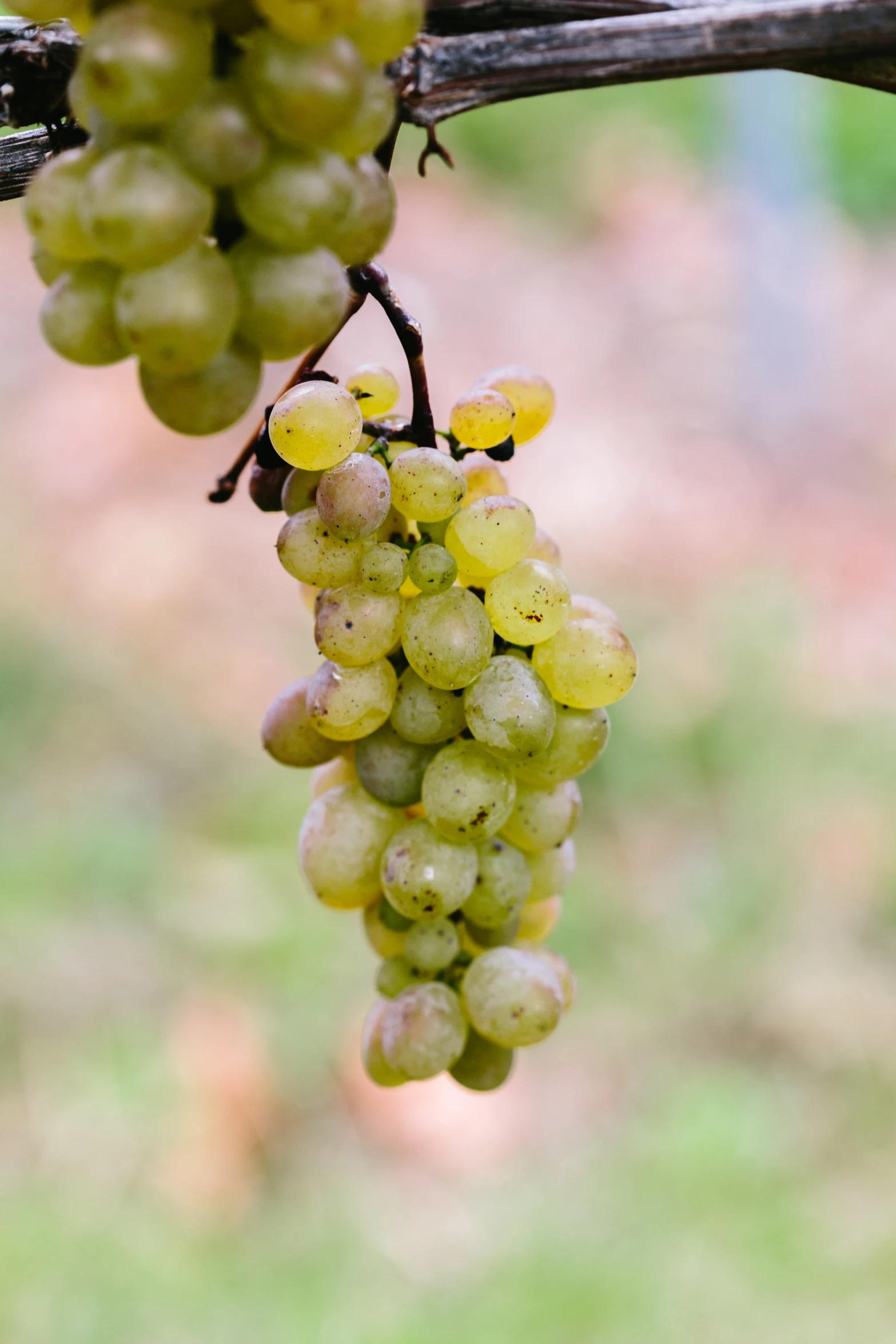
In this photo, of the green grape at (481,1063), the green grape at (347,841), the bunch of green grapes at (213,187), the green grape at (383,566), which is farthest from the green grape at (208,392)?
the green grape at (481,1063)

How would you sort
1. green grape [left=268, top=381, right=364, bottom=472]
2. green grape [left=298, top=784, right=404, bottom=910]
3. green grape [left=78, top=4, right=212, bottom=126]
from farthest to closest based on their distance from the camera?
1. green grape [left=298, top=784, right=404, bottom=910]
2. green grape [left=268, top=381, right=364, bottom=472]
3. green grape [left=78, top=4, right=212, bottom=126]

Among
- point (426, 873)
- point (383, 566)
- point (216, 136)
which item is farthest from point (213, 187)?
point (426, 873)

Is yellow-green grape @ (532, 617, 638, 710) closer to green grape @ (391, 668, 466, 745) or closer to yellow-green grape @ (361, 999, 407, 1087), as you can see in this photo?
green grape @ (391, 668, 466, 745)

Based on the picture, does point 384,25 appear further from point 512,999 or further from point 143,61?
point 512,999

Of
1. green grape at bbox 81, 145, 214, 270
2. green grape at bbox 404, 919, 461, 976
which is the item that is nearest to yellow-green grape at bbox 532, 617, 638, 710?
green grape at bbox 404, 919, 461, 976

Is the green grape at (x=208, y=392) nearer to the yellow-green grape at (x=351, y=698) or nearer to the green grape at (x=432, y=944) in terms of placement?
the yellow-green grape at (x=351, y=698)
